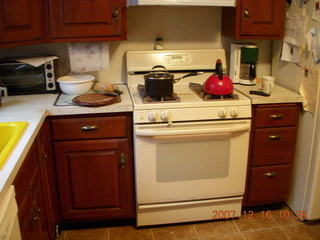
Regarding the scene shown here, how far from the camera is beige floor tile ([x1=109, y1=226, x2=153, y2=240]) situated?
2.26 metres

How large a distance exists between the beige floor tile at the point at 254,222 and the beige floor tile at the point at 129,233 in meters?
0.62

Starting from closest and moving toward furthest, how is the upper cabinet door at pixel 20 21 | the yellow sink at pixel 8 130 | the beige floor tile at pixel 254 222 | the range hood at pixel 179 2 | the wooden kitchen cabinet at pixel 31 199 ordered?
the wooden kitchen cabinet at pixel 31 199
the yellow sink at pixel 8 130
the upper cabinet door at pixel 20 21
the range hood at pixel 179 2
the beige floor tile at pixel 254 222

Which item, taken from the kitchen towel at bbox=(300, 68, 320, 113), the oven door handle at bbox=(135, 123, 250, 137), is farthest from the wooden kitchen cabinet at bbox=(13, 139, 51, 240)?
the kitchen towel at bbox=(300, 68, 320, 113)

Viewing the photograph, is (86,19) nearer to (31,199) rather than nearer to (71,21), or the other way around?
(71,21)

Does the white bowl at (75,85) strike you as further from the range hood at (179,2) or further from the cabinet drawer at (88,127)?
the range hood at (179,2)

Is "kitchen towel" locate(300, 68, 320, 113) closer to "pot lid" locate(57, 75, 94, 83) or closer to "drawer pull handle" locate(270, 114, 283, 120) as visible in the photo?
"drawer pull handle" locate(270, 114, 283, 120)

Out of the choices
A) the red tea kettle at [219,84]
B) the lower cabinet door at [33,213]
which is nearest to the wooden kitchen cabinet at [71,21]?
the red tea kettle at [219,84]

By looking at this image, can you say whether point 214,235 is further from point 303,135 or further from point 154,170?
point 303,135

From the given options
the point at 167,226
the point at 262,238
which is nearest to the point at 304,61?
the point at 262,238

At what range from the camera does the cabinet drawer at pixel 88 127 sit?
2.06 metres

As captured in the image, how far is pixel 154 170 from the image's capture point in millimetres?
2158

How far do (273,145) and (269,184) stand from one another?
0.29m

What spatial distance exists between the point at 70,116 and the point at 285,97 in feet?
4.39

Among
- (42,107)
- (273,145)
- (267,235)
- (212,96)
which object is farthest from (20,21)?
(267,235)
